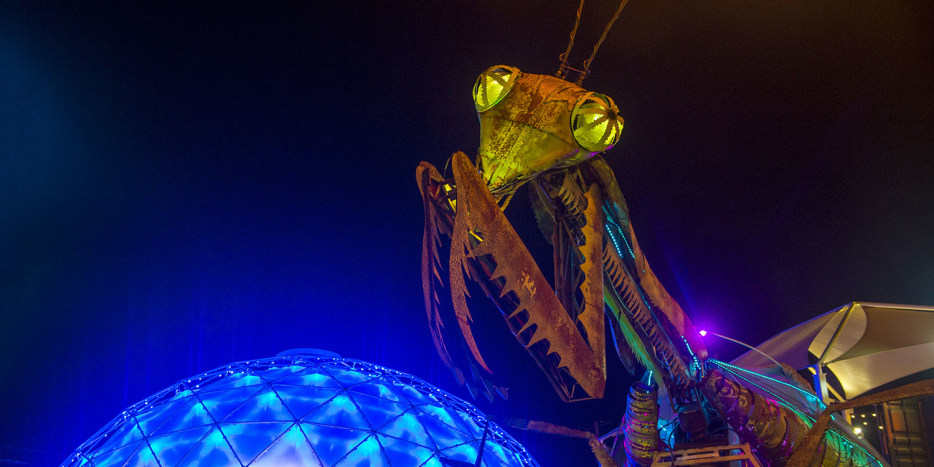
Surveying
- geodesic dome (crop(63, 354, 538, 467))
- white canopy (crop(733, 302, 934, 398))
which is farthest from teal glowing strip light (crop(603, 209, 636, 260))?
geodesic dome (crop(63, 354, 538, 467))

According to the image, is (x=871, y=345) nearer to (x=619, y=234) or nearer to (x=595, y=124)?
(x=619, y=234)

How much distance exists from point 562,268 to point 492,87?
90cm

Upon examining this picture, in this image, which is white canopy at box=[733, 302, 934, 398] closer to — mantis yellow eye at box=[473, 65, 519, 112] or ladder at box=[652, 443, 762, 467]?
ladder at box=[652, 443, 762, 467]

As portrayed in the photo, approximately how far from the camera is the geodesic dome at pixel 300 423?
6242 mm

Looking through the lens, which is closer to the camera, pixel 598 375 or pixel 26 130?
pixel 598 375

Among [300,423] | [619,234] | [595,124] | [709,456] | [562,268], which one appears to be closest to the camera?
[595,124]

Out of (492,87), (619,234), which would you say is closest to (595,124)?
(492,87)

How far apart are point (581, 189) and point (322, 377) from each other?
6.14m

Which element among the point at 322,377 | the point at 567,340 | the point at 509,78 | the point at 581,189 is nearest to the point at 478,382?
the point at 567,340

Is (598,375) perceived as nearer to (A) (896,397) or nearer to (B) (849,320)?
(A) (896,397)

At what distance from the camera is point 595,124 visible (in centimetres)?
215

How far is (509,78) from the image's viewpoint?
2.30m

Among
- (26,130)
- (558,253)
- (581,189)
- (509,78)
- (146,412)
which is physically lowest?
(146,412)

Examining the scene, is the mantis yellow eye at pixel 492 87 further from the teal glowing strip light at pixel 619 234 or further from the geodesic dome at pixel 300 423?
the geodesic dome at pixel 300 423
